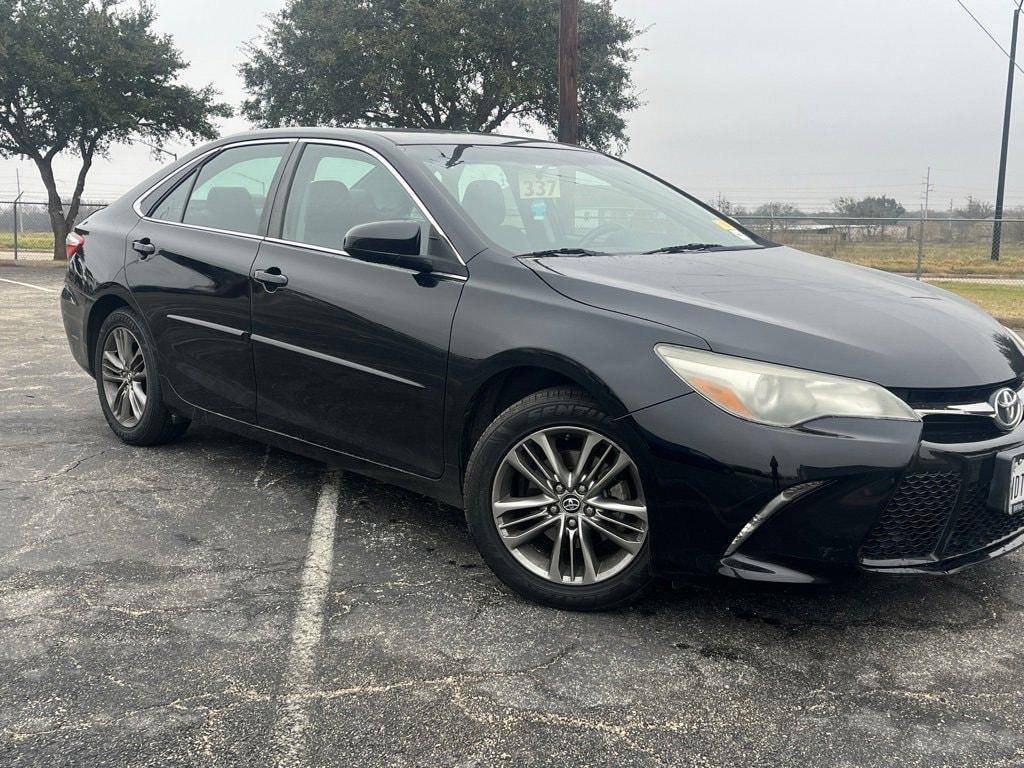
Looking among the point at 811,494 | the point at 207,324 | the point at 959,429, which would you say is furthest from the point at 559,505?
the point at 207,324

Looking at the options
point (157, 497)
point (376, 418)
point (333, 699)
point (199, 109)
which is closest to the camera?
point (333, 699)

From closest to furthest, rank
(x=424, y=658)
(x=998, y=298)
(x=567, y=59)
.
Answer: (x=424, y=658), (x=567, y=59), (x=998, y=298)

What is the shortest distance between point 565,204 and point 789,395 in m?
1.65

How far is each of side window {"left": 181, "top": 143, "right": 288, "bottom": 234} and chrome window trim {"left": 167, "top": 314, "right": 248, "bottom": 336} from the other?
439 mm

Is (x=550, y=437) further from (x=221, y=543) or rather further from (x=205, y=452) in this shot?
(x=205, y=452)

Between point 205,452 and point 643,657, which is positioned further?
point 205,452

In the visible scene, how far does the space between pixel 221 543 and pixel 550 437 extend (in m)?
1.47

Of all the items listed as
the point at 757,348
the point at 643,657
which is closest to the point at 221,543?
the point at 643,657

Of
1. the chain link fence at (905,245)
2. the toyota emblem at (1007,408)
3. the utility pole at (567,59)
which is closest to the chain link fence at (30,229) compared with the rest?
the chain link fence at (905,245)

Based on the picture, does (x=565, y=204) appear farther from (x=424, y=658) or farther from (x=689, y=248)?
(x=424, y=658)

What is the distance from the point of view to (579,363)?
3.16 meters

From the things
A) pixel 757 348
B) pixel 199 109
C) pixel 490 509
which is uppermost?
pixel 199 109

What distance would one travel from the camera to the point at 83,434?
570 centimetres

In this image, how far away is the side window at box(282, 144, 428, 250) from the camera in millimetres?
4031
